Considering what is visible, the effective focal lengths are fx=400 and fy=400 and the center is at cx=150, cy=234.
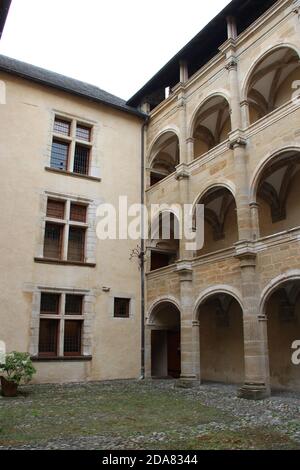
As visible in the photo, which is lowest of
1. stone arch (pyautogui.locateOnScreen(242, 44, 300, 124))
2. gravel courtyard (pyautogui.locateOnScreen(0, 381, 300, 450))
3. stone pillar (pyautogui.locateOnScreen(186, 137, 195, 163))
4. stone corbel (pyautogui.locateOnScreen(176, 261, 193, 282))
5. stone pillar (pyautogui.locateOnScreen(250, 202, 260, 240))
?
gravel courtyard (pyautogui.locateOnScreen(0, 381, 300, 450))

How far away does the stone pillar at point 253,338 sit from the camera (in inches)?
380

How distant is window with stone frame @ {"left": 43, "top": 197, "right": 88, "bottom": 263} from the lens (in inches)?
532

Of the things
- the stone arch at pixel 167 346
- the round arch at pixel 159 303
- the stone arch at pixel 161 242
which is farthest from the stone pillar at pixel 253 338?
the stone arch at pixel 161 242

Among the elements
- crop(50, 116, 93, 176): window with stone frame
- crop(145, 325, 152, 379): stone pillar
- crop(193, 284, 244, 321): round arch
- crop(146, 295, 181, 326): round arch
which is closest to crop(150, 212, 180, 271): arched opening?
crop(146, 295, 181, 326): round arch

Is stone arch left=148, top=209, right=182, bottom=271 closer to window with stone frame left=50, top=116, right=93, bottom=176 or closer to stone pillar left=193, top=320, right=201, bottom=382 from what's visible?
window with stone frame left=50, top=116, right=93, bottom=176

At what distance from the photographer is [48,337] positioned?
41.5 ft

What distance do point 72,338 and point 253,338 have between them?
19.8 feet

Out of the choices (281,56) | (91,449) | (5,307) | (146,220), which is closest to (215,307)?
(146,220)

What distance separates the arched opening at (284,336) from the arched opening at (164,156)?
715 centimetres

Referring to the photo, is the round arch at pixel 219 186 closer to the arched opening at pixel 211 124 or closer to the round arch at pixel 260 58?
the round arch at pixel 260 58

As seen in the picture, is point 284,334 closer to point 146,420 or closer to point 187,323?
point 187,323

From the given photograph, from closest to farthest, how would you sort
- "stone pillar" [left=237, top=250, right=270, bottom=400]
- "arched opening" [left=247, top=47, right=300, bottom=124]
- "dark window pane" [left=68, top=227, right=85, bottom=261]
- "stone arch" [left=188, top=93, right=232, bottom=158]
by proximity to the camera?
1. "stone pillar" [left=237, top=250, right=270, bottom=400]
2. "arched opening" [left=247, top=47, right=300, bottom=124]
3. "dark window pane" [left=68, top=227, right=85, bottom=261]
4. "stone arch" [left=188, top=93, right=232, bottom=158]

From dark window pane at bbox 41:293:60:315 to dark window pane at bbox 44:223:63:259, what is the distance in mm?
1327

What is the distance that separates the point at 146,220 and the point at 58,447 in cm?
1084
